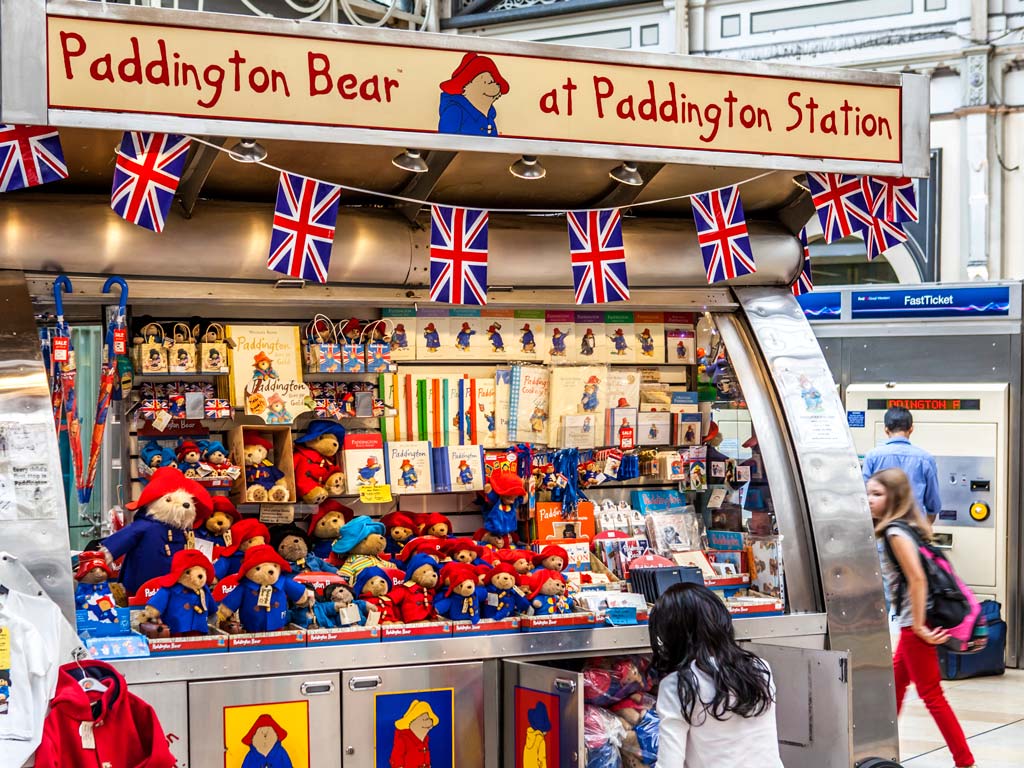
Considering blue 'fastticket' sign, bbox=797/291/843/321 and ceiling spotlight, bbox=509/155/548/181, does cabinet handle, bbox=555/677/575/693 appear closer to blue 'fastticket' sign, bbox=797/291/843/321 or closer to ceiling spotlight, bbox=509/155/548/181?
ceiling spotlight, bbox=509/155/548/181

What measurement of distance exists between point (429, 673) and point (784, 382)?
2.03 meters

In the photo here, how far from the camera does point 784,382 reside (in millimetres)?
5660

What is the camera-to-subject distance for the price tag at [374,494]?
538 centimetres

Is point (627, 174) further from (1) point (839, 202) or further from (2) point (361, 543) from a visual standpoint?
(2) point (361, 543)

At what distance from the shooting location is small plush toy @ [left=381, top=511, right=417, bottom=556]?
5.28m

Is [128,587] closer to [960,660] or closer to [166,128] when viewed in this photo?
[166,128]

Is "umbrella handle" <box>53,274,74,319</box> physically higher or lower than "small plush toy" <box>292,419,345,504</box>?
higher

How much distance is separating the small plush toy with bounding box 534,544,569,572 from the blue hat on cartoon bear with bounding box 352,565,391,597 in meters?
0.68

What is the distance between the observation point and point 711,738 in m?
3.82

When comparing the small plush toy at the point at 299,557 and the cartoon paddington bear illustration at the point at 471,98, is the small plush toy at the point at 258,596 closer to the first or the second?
the small plush toy at the point at 299,557

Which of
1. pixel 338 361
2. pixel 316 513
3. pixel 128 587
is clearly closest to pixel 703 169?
pixel 338 361

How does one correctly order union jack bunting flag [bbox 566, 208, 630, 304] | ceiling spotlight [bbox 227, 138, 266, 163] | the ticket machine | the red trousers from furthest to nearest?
the ticket machine < the red trousers < union jack bunting flag [bbox 566, 208, 630, 304] < ceiling spotlight [bbox 227, 138, 266, 163]

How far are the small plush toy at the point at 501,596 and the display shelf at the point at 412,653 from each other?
127 mm

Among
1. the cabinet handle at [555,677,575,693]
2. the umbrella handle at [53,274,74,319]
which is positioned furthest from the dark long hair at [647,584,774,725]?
the umbrella handle at [53,274,74,319]
